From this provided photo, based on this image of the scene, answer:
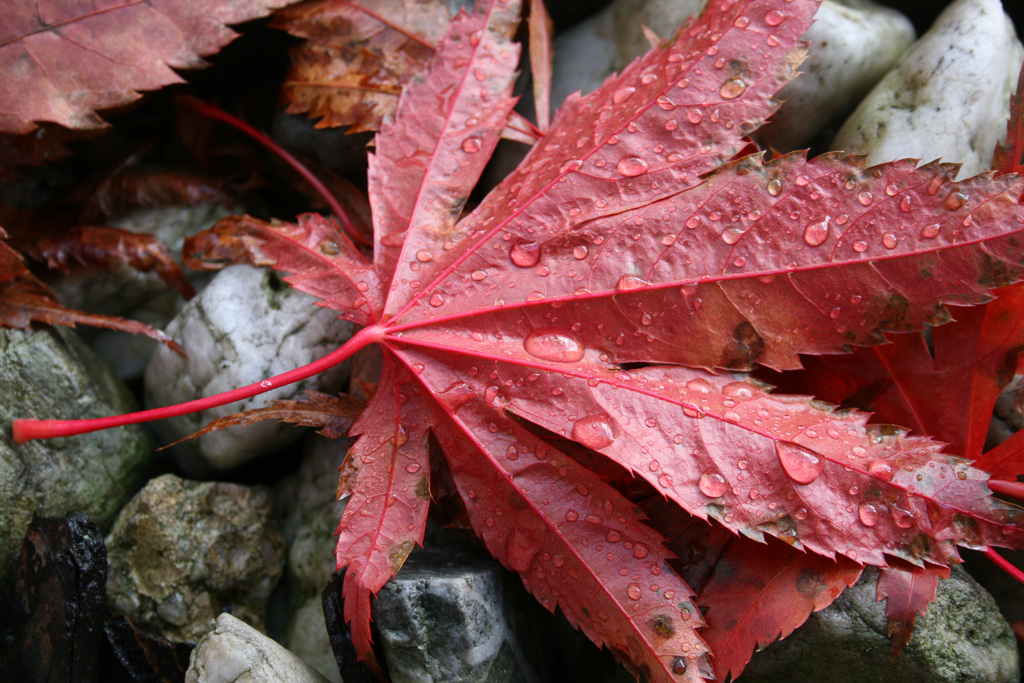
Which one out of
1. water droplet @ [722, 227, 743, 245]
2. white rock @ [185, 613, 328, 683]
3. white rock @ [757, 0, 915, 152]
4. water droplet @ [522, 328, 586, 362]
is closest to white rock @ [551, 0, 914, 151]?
white rock @ [757, 0, 915, 152]

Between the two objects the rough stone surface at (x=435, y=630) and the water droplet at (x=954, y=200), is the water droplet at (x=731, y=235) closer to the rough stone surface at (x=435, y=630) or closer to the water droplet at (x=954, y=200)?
the water droplet at (x=954, y=200)

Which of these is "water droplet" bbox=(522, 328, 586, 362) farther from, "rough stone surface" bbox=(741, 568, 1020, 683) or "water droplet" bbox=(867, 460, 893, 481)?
"rough stone surface" bbox=(741, 568, 1020, 683)

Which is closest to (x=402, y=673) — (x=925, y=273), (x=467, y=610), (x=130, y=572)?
(x=467, y=610)

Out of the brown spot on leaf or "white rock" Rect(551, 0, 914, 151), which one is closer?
the brown spot on leaf

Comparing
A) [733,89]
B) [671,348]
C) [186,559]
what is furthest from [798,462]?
[186,559]

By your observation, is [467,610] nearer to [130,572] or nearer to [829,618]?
[829,618]

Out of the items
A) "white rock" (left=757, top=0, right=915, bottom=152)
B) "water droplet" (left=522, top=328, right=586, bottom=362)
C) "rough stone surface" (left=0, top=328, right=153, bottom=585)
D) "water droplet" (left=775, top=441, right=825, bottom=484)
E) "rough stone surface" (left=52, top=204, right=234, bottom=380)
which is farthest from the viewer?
"rough stone surface" (left=52, top=204, right=234, bottom=380)
